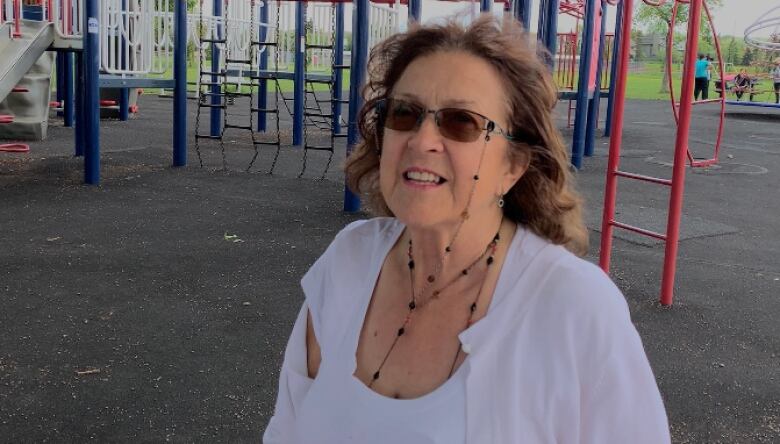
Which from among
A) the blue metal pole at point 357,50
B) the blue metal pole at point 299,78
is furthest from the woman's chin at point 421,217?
the blue metal pole at point 299,78

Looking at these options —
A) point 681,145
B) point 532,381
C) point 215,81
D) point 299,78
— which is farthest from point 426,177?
point 299,78

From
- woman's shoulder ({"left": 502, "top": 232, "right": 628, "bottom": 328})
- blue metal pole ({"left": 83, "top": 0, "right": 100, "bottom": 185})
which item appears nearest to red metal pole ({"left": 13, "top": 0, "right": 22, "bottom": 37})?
blue metal pole ({"left": 83, "top": 0, "right": 100, "bottom": 185})

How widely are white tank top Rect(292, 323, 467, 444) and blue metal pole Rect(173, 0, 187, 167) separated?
8.92 meters

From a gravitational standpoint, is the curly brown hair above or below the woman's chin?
above

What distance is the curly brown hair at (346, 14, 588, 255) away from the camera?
1727 mm

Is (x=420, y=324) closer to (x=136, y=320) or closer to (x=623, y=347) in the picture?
(x=623, y=347)

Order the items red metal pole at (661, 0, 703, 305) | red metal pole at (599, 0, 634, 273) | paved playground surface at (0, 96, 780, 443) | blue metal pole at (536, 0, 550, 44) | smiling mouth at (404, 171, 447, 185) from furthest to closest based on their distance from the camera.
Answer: blue metal pole at (536, 0, 550, 44) → red metal pole at (599, 0, 634, 273) → red metal pole at (661, 0, 703, 305) → paved playground surface at (0, 96, 780, 443) → smiling mouth at (404, 171, 447, 185)

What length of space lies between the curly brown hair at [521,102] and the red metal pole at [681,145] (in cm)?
327

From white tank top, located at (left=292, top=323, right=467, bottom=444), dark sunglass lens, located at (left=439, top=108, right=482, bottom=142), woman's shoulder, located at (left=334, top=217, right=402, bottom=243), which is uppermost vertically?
dark sunglass lens, located at (left=439, top=108, right=482, bottom=142)

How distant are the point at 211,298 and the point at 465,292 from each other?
334cm

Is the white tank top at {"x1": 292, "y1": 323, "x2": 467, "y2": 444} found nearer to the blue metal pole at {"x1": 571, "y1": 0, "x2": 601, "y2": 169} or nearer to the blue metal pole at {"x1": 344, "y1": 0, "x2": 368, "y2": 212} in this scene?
the blue metal pole at {"x1": 344, "y1": 0, "x2": 368, "y2": 212}

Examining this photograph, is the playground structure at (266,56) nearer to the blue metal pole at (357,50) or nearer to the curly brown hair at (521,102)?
the blue metal pole at (357,50)

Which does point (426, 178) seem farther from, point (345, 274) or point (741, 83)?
point (741, 83)

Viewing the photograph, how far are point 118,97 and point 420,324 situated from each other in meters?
17.8
